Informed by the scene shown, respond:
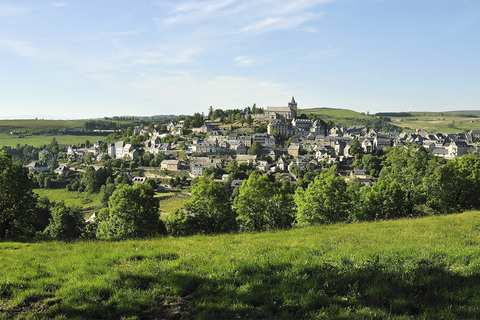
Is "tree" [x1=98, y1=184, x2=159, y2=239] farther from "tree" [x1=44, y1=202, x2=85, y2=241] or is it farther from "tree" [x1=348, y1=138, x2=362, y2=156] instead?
"tree" [x1=348, y1=138, x2=362, y2=156]

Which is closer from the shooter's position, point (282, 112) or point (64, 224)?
point (64, 224)

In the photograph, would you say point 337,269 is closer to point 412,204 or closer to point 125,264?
point 125,264

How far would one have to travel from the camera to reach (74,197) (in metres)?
85.9

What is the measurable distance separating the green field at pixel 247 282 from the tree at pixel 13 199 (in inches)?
321

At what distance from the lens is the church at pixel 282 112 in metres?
152

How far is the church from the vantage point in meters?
152

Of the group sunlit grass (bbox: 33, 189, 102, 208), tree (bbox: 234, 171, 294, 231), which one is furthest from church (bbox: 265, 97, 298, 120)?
tree (bbox: 234, 171, 294, 231)

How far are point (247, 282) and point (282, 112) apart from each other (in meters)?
155

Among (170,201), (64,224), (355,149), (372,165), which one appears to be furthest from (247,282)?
(355,149)

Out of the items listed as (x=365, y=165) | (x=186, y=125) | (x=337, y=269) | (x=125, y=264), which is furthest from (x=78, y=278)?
(x=186, y=125)

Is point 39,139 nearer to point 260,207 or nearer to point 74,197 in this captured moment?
point 74,197

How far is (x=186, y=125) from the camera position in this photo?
149000mm

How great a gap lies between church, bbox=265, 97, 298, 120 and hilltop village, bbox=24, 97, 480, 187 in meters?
0.51

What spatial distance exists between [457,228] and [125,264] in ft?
44.3
